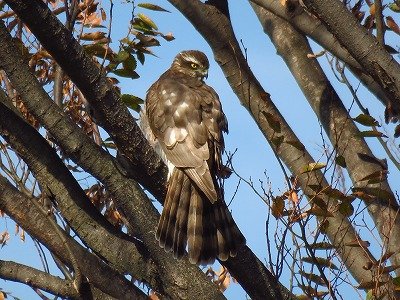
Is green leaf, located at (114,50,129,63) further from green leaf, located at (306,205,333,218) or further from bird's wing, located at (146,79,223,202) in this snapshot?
green leaf, located at (306,205,333,218)

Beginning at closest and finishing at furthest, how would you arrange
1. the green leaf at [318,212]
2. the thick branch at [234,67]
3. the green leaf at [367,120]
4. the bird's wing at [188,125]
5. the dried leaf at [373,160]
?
the green leaf at [318,212]
the green leaf at [367,120]
the bird's wing at [188,125]
the dried leaf at [373,160]
the thick branch at [234,67]

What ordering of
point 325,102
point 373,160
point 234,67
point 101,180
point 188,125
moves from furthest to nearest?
point 325,102 → point 234,67 → point 373,160 → point 188,125 → point 101,180

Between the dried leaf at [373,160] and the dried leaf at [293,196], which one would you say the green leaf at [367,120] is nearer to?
the dried leaf at [293,196]

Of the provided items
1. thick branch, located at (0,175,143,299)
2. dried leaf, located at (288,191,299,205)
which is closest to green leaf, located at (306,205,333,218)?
dried leaf, located at (288,191,299,205)

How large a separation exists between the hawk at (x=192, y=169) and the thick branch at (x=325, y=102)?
0.89m

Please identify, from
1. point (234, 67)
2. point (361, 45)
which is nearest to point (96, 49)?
point (234, 67)

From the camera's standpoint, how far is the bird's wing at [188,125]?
517 cm

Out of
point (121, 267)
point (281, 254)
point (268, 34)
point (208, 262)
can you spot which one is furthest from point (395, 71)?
point (268, 34)

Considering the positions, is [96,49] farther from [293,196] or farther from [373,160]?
[373,160]

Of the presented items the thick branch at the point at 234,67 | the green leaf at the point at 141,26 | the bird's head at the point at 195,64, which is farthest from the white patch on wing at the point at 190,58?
the green leaf at the point at 141,26

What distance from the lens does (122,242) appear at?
4.75m

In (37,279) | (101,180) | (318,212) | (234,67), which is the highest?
(234,67)

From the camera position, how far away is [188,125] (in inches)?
220

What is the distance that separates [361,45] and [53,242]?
2.11 m
